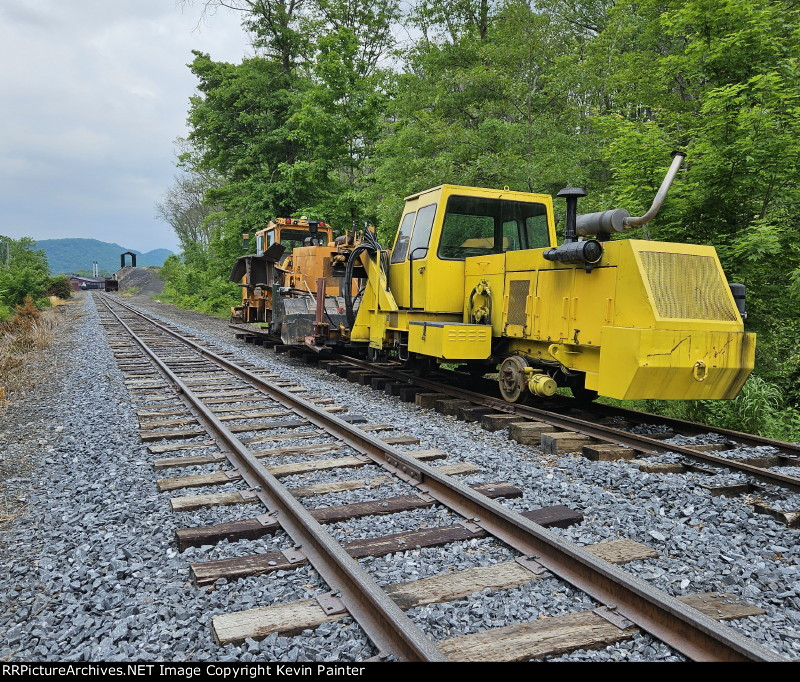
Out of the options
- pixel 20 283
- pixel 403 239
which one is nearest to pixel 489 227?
pixel 403 239

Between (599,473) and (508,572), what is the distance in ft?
6.48

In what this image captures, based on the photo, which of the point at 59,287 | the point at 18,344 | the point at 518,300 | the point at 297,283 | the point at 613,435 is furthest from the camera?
the point at 59,287

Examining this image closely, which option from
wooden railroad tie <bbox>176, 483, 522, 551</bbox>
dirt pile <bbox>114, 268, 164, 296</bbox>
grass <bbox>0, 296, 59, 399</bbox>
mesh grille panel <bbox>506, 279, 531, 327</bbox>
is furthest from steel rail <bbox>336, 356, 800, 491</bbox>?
dirt pile <bbox>114, 268, 164, 296</bbox>

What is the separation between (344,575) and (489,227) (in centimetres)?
610

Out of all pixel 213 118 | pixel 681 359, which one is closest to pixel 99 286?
pixel 213 118

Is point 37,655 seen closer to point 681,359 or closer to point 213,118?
point 681,359

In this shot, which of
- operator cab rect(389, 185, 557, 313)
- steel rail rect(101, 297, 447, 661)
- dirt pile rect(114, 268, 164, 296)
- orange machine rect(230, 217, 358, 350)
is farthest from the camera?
dirt pile rect(114, 268, 164, 296)

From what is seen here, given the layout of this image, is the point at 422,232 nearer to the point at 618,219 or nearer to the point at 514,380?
the point at 514,380

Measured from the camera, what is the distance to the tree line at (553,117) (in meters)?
7.32

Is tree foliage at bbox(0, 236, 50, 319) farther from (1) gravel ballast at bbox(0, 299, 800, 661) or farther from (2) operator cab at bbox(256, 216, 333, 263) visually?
(1) gravel ballast at bbox(0, 299, 800, 661)

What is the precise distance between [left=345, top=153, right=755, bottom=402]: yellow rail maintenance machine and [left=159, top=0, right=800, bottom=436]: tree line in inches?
72.0

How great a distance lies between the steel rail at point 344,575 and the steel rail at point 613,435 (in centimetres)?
322

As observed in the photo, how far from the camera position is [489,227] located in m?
8.16

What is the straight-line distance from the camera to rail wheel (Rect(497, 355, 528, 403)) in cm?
686
